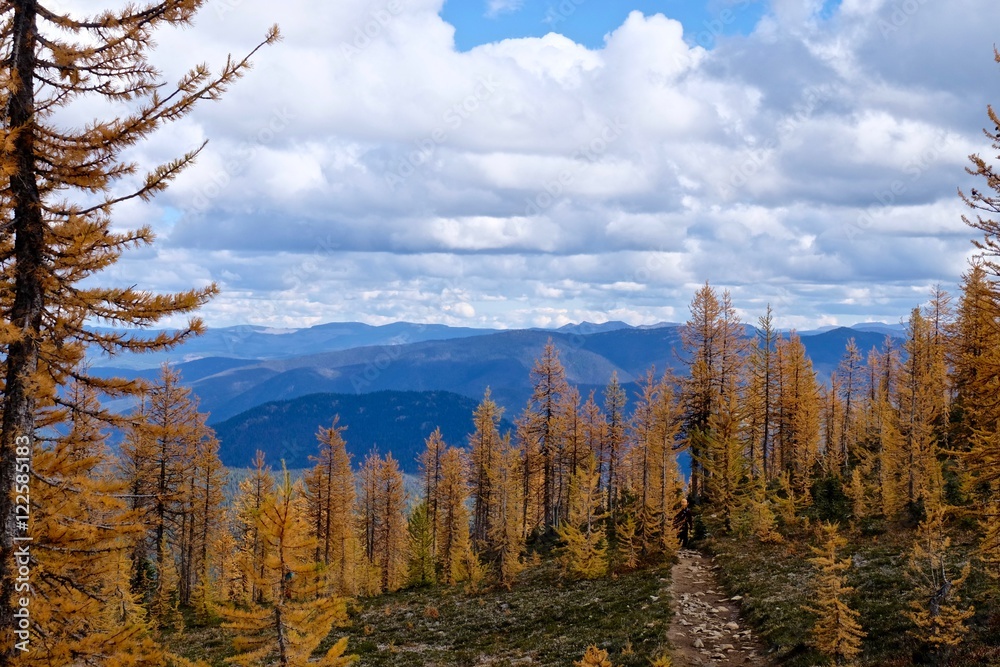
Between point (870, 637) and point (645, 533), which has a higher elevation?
point (870, 637)

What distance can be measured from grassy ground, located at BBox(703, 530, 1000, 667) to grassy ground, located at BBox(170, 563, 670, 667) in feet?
10.4

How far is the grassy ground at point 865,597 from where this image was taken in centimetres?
1419

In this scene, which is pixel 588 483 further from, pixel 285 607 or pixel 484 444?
pixel 285 607

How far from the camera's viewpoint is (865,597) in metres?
18.9

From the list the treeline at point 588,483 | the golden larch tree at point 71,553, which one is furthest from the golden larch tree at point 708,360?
the golden larch tree at point 71,553

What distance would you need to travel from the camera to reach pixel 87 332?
7.51m

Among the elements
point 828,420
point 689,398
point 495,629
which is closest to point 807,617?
point 495,629

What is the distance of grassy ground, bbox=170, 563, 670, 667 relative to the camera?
1917 cm

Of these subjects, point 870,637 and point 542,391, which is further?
point 542,391

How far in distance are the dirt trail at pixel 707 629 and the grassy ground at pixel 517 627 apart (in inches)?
20.1

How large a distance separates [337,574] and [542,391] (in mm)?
20500

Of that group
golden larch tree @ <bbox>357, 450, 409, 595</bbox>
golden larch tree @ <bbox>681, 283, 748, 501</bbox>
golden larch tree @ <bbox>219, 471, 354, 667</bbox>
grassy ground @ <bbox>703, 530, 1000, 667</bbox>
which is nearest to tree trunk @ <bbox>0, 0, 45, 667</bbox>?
golden larch tree @ <bbox>219, 471, 354, 667</bbox>

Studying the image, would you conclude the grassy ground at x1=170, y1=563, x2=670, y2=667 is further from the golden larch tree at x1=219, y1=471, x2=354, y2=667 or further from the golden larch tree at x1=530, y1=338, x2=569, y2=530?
the golden larch tree at x1=530, y1=338, x2=569, y2=530

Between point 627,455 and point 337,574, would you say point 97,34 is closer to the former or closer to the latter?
point 337,574
